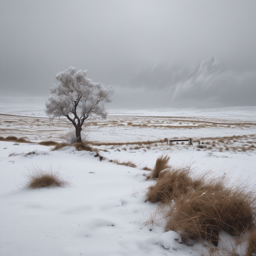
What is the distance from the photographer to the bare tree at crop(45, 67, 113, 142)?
464 inches

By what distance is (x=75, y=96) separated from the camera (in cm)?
1228

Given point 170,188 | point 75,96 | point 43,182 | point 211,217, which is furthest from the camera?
point 75,96

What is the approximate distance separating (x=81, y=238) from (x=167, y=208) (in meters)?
1.36

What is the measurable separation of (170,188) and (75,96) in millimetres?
11253

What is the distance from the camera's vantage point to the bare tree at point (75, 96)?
464 inches

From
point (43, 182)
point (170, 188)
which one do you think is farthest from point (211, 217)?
point (43, 182)

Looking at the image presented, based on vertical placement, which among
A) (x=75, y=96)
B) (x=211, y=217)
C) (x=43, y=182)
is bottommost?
(x=43, y=182)

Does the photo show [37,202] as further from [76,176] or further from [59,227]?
[76,176]

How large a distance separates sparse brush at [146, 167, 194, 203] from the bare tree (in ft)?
33.9

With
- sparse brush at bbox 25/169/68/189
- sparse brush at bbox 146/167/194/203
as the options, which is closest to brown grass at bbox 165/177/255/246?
sparse brush at bbox 146/167/194/203

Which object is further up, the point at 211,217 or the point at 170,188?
the point at 211,217

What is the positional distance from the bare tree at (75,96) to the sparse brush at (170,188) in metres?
10.3

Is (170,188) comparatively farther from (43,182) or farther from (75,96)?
(75,96)

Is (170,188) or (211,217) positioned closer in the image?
(211,217)
